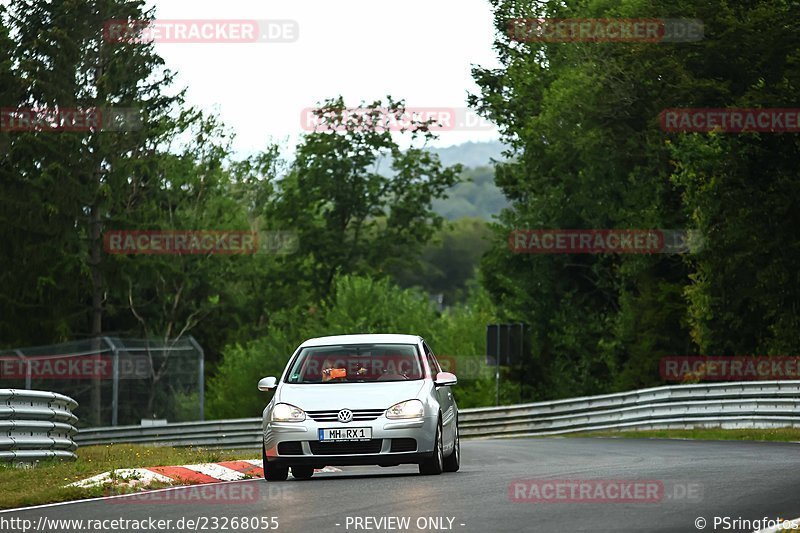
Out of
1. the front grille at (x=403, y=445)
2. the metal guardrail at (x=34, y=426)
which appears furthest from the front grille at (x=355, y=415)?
the metal guardrail at (x=34, y=426)

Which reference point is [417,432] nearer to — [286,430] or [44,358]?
[286,430]

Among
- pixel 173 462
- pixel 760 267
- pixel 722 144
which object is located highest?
pixel 722 144

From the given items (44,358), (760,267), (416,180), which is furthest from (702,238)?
(416,180)

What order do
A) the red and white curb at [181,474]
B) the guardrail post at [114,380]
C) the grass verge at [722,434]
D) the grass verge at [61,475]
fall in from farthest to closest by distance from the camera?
the guardrail post at [114,380] → the grass verge at [722,434] → the red and white curb at [181,474] → the grass verge at [61,475]

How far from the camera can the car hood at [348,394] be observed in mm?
15914

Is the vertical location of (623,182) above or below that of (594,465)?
above

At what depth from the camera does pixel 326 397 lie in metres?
16.1

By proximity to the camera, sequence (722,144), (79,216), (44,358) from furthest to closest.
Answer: (79,216) → (44,358) → (722,144)

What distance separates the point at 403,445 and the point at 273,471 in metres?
1.47

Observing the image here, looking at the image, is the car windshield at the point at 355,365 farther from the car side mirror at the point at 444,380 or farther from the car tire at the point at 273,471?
the car tire at the point at 273,471

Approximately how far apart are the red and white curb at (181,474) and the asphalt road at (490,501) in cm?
56

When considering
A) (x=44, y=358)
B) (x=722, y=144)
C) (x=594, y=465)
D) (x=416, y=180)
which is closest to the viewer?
(x=594, y=465)

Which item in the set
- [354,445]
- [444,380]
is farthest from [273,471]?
[444,380]

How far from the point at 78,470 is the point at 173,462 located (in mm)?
2370
